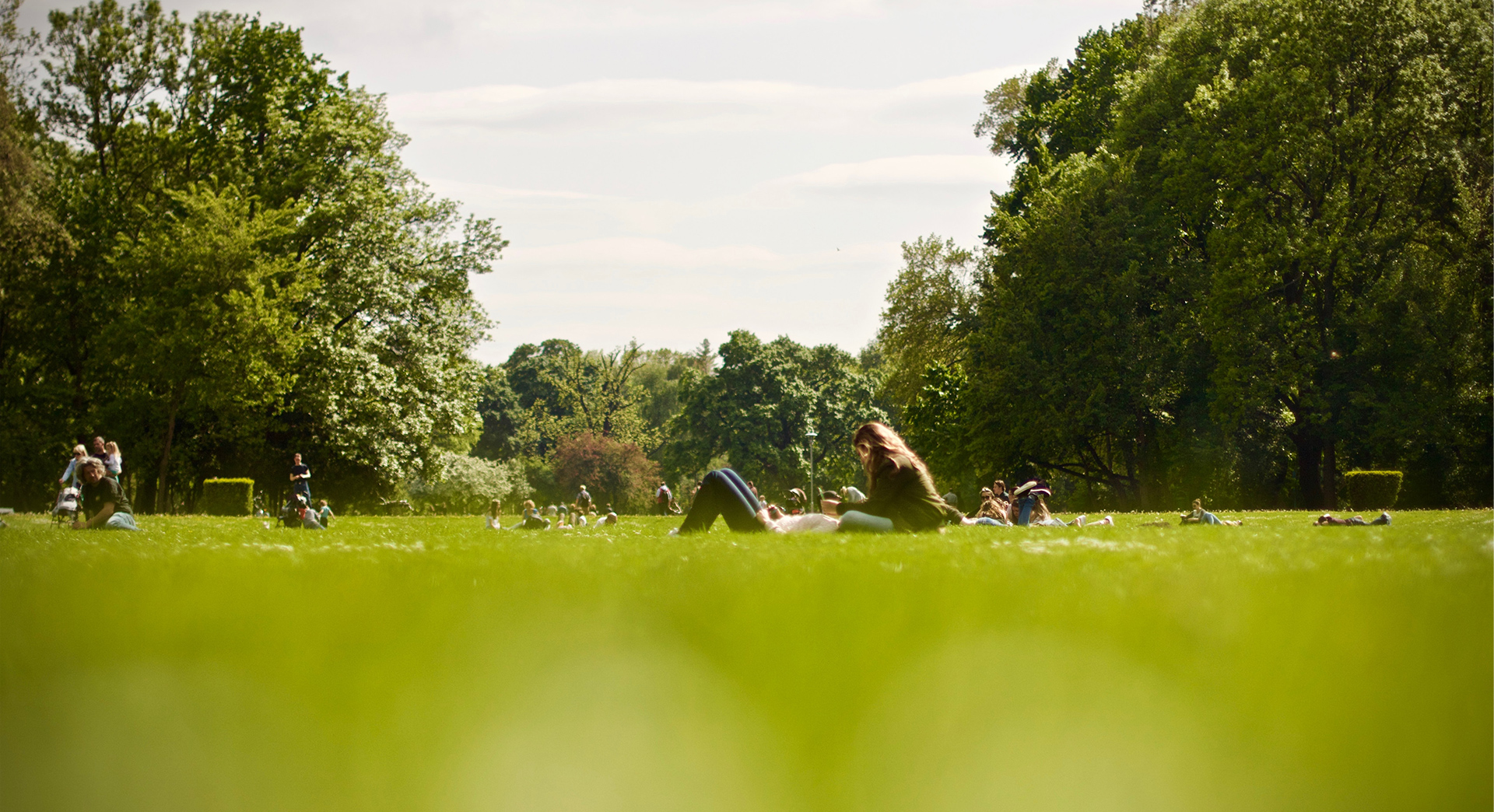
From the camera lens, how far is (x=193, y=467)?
37000 mm

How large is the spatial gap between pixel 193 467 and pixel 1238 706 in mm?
41775

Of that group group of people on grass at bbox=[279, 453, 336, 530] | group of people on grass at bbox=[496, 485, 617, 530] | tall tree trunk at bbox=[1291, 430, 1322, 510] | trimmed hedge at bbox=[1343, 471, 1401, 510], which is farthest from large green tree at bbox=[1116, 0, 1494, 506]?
group of people on grass at bbox=[279, 453, 336, 530]

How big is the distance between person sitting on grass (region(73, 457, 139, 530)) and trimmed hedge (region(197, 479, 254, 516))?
21189 millimetres

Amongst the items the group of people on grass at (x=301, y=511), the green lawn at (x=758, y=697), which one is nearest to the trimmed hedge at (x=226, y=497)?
the group of people on grass at (x=301, y=511)

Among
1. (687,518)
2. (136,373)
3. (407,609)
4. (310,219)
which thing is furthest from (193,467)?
(407,609)

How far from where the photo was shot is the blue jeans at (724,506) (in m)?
7.49

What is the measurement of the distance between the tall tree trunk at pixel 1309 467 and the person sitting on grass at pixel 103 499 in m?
33.9

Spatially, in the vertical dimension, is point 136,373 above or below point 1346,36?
below

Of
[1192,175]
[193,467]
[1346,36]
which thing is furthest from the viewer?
[193,467]


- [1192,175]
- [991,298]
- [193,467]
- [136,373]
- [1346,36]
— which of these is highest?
[1346,36]

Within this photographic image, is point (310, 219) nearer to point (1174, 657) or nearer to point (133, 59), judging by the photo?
point (133, 59)

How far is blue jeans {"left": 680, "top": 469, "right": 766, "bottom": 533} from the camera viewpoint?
749 centimetres

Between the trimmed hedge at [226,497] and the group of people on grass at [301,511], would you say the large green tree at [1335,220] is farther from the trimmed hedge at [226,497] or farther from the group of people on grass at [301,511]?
the trimmed hedge at [226,497]

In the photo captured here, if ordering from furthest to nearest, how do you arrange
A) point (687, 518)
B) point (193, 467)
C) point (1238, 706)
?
point (193, 467) → point (687, 518) → point (1238, 706)
